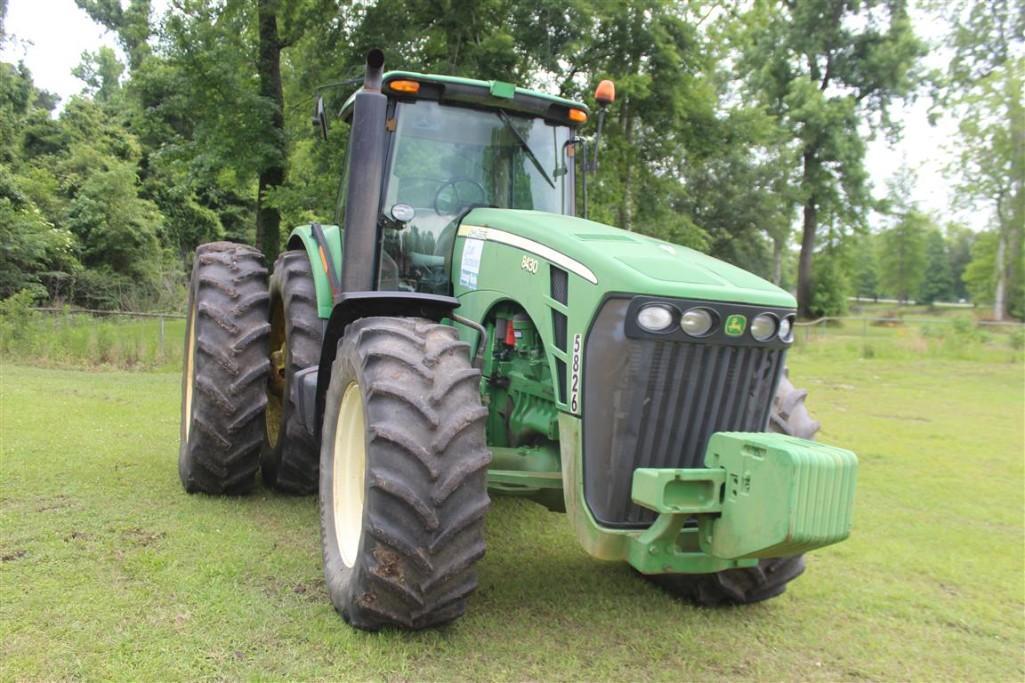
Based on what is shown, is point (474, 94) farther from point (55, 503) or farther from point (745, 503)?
point (55, 503)

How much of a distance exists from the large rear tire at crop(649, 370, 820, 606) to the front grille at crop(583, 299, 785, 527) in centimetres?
63

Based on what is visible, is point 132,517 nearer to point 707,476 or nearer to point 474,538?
point 474,538

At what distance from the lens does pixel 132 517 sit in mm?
4824

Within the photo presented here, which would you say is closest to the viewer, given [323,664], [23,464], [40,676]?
[40,676]

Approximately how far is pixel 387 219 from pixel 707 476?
229 centimetres

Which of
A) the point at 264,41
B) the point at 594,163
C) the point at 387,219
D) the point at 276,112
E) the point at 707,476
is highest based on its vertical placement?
the point at 264,41

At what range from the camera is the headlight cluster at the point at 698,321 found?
312cm

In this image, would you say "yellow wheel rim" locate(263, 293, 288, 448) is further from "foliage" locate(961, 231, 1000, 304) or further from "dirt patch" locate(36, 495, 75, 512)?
"foliage" locate(961, 231, 1000, 304)

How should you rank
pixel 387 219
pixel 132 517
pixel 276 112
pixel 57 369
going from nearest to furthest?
pixel 387 219, pixel 132 517, pixel 57 369, pixel 276 112

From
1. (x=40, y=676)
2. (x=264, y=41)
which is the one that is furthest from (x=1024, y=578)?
(x=264, y=41)

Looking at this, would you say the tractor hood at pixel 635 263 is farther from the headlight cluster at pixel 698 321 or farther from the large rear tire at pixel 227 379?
the large rear tire at pixel 227 379

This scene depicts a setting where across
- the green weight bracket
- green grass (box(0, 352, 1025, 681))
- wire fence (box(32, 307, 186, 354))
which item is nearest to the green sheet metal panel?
the green weight bracket

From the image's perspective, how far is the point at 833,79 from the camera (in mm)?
35281

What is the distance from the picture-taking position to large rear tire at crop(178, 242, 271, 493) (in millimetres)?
4883
